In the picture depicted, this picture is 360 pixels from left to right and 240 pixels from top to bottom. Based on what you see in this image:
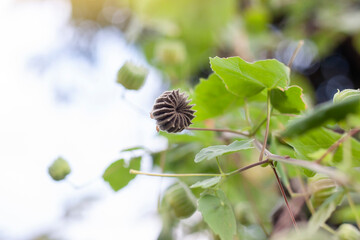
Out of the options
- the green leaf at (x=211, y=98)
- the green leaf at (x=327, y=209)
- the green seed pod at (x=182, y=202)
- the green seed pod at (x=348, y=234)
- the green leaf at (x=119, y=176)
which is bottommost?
the green seed pod at (x=348, y=234)

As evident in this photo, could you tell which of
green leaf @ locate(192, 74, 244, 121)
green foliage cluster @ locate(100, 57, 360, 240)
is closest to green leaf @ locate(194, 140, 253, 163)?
green foliage cluster @ locate(100, 57, 360, 240)

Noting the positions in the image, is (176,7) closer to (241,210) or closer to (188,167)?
(188,167)

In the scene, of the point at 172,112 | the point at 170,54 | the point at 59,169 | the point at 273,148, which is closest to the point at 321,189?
the point at 273,148

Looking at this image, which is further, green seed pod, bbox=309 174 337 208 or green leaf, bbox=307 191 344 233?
green seed pod, bbox=309 174 337 208

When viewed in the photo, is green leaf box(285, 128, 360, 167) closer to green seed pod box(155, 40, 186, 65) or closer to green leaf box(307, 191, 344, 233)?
green leaf box(307, 191, 344, 233)

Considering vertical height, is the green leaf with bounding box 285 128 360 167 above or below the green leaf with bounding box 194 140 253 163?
below

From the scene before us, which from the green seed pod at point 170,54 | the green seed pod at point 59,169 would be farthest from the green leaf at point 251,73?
the green seed pod at point 170,54

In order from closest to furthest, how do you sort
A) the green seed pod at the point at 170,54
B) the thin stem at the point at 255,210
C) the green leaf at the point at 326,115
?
the green leaf at the point at 326,115, the thin stem at the point at 255,210, the green seed pod at the point at 170,54

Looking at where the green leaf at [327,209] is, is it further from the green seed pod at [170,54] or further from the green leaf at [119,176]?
the green seed pod at [170,54]
